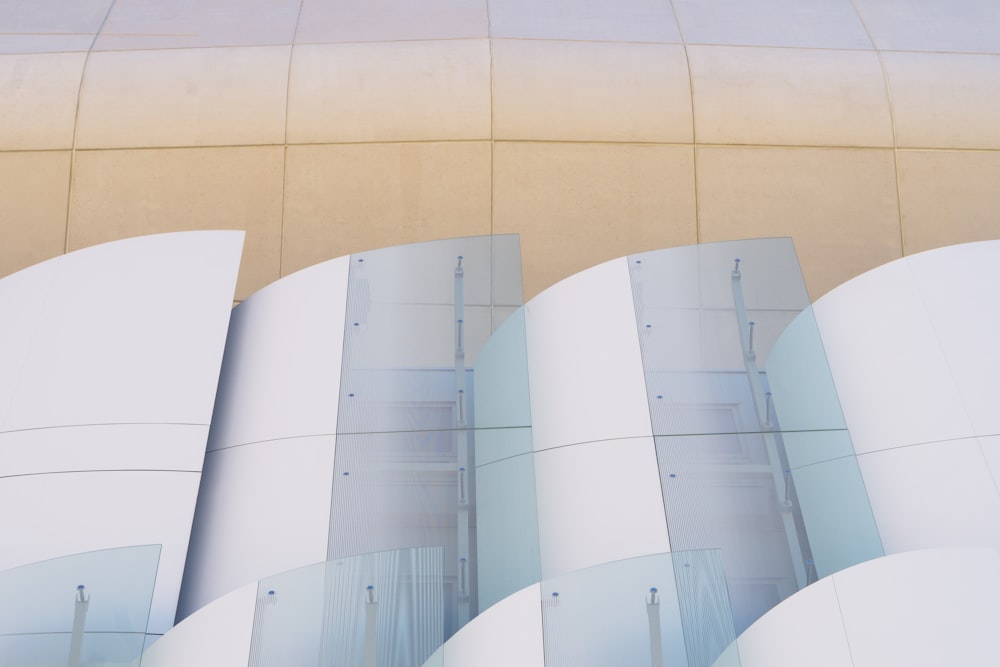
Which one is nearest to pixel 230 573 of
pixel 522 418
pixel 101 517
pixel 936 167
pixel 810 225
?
pixel 101 517

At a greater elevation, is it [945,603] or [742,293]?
[742,293]

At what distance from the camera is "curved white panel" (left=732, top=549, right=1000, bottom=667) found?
7.89 metres

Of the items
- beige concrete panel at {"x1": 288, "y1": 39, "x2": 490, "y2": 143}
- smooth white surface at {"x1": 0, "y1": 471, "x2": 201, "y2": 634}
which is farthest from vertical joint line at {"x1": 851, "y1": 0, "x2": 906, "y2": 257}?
smooth white surface at {"x1": 0, "y1": 471, "x2": 201, "y2": 634}

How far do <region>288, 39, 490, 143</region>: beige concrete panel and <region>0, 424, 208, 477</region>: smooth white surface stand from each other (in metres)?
6.57

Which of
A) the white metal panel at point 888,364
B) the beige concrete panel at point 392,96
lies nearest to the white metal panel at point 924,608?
the white metal panel at point 888,364

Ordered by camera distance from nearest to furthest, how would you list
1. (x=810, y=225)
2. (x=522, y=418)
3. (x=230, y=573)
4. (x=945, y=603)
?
(x=945, y=603), (x=230, y=573), (x=522, y=418), (x=810, y=225)

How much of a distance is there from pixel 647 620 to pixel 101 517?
5.14 m

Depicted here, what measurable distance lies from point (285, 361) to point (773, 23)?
33.8ft

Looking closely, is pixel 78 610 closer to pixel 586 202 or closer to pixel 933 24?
pixel 586 202

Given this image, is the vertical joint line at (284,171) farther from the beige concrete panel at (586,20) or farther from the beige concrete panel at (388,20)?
the beige concrete panel at (586,20)

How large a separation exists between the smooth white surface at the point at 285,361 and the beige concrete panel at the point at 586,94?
16.8ft

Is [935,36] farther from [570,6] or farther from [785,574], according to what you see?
[785,574]

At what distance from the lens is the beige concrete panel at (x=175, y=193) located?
16.0m

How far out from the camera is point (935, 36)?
691 inches
